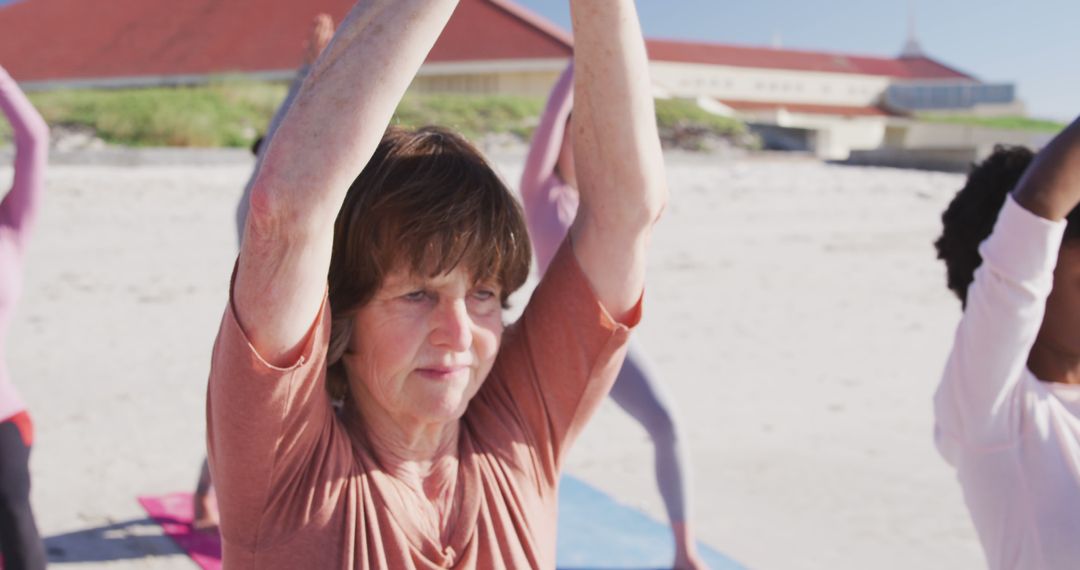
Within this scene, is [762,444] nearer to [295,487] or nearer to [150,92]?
[295,487]

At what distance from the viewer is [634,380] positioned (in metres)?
3.56

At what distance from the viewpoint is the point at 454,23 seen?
1288 inches

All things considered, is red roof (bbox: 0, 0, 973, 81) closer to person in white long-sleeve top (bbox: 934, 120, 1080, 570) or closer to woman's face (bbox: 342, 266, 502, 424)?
person in white long-sleeve top (bbox: 934, 120, 1080, 570)

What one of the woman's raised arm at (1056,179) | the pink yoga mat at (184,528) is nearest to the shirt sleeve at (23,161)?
the pink yoga mat at (184,528)

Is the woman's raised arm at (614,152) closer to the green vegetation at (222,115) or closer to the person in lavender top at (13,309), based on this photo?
the person in lavender top at (13,309)

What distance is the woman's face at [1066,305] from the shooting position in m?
1.94

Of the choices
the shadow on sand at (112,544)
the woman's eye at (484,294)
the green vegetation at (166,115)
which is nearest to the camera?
the woman's eye at (484,294)

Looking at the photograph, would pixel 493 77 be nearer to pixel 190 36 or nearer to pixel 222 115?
pixel 190 36

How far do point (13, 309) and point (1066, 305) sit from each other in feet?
8.46

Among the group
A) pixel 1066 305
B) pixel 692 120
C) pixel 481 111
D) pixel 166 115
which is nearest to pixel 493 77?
pixel 692 120

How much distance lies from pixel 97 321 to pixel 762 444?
5.11m

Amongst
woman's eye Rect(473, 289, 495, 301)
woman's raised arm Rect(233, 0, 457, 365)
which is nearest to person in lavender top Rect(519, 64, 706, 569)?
woman's eye Rect(473, 289, 495, 301)

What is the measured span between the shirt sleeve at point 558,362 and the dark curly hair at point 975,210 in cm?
92

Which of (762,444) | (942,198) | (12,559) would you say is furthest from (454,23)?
(12,559)
